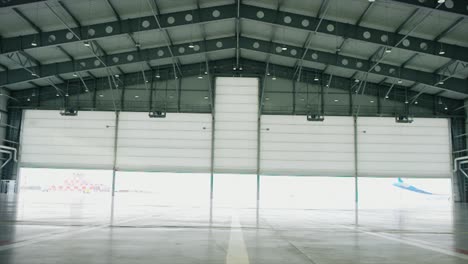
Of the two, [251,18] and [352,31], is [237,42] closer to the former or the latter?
[251,18]

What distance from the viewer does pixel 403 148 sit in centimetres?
4419

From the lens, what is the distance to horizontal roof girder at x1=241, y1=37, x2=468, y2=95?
38.7 meters

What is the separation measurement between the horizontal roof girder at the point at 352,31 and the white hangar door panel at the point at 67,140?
22204 millimetres

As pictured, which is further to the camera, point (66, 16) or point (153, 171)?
point (153, 171)

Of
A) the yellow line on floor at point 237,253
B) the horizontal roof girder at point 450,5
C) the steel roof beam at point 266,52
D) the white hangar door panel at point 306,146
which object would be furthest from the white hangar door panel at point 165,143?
the yellow line on floor at point 237,253

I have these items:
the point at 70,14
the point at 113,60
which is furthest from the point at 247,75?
the point at 70,14

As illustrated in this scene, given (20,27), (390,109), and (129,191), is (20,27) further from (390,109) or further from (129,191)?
(390,109)

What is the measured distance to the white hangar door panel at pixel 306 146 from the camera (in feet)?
142

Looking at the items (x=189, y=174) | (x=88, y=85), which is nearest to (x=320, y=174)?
(x=189, y=174)

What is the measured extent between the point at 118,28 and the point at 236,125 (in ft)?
56.3

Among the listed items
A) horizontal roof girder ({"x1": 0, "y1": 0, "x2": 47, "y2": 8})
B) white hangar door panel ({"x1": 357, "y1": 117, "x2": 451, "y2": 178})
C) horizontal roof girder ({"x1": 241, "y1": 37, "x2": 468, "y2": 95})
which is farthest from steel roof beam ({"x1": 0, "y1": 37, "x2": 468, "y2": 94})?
horizontal roof girder ({"x1": 0, "y1": 0, "x2": 47, "y2": 8})

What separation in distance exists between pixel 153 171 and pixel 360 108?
81.8ft

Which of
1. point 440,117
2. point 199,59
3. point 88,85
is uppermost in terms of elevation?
point 199,59

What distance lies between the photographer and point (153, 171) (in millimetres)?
43500
